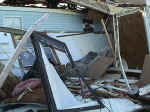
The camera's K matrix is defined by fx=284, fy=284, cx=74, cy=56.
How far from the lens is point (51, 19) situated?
11836 mm

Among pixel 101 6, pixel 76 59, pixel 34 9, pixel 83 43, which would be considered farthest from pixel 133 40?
pixel 34 9

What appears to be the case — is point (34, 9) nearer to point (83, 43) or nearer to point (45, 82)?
point (83, 43)

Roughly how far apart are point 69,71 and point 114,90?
1308 mm

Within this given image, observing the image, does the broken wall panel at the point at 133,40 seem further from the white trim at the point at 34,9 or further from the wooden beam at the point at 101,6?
the white trim at the point at 34,9

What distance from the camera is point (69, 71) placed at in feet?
25.3

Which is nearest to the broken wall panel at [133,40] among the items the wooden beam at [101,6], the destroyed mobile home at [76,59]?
the destroyed mobile home at [76,59]

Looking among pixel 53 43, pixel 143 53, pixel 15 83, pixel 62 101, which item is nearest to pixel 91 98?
pixel 62 101

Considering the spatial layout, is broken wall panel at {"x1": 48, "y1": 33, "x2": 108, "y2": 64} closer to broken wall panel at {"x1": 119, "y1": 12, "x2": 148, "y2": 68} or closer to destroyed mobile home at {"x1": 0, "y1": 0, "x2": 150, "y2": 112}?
destroyed mobile home at {"x1": 0, "y1": 0, "x2": 150, "y2": 112}

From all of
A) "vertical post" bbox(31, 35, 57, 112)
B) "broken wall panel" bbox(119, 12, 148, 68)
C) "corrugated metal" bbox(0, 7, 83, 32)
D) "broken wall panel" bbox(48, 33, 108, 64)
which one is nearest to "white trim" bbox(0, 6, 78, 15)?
"corrugated metal" bbox(0, 7, 83, 32)

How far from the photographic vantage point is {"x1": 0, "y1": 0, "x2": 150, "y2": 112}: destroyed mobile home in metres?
5.16

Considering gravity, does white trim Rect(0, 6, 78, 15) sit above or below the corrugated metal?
above

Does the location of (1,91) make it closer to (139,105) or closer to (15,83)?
(15,83)

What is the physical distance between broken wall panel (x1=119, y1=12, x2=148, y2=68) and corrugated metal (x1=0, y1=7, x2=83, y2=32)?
207 cm

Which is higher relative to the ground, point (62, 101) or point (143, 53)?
point (62, 101)
